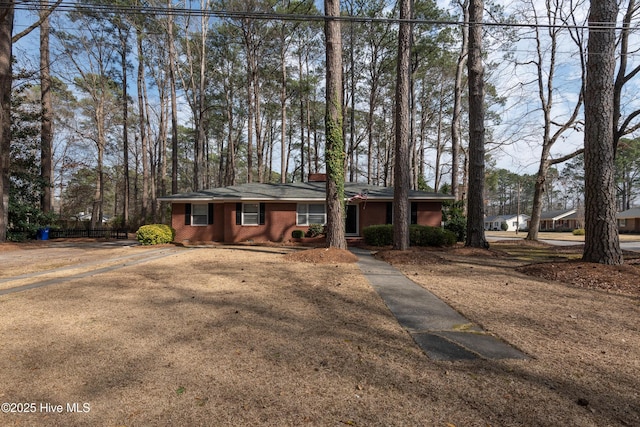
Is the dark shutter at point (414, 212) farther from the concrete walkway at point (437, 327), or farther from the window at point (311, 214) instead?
the concrete walkway at point (437, 327)

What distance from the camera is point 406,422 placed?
1907 millimetres

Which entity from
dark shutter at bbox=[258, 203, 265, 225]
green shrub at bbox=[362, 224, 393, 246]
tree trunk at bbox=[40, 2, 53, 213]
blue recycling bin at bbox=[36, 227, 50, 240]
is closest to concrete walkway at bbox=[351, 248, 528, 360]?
green shrub at bbox=[362, 224, 393, 246]

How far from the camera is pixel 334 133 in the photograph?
975cm

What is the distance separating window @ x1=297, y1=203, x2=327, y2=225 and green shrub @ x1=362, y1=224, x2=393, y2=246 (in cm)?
305

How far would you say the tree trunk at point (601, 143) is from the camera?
6418 millimetres

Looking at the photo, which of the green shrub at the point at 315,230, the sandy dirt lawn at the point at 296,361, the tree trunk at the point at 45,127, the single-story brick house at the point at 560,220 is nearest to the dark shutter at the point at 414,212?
the green shrub at the point at 315,230

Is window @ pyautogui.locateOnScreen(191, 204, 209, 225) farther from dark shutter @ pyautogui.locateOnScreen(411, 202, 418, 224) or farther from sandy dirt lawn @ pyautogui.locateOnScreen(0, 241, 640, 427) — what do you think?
dark shutter @ pyautogui.locateOnScreen(411, 202, 418, 224)

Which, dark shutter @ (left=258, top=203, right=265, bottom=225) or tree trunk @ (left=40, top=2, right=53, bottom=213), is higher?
tree trunk @ (left=40, top=2, right=53, bottom=213)

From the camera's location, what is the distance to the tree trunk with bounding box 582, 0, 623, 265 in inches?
253

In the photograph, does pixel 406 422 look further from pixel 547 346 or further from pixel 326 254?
pixel 326 254

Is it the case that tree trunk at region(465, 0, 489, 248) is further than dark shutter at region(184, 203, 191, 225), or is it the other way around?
dark shutter at region(184, 203, 191, 225)

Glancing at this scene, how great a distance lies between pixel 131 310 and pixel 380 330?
3447 mm

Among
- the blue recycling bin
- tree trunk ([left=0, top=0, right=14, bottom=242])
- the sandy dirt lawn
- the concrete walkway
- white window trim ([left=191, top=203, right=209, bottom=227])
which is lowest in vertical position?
the concrete walkway

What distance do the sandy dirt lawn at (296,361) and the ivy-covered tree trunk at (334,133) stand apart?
4206 millimetres
